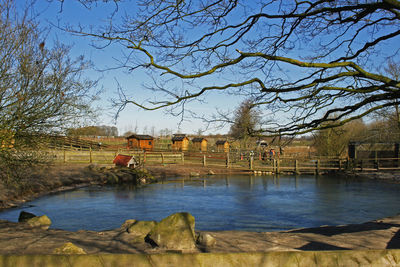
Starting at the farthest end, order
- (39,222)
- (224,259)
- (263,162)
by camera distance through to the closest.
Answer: (263,162)
(39,222)
(224,259)

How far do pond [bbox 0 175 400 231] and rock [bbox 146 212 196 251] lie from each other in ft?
10.2

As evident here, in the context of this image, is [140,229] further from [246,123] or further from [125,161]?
[125,161]

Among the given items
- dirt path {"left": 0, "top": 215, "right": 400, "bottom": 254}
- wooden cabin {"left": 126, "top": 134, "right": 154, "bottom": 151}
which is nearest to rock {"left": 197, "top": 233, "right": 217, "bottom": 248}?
dirt path {"left": 0, "top": 215, "right": 400, "bottom": 254}

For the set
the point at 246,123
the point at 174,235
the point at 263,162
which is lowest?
the point at 174,235

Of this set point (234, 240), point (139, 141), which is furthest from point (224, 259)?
point (139, 141)

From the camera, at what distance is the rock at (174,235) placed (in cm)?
593

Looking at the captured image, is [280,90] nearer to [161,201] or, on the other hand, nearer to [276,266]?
[276,266]

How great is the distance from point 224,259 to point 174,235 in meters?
4.23

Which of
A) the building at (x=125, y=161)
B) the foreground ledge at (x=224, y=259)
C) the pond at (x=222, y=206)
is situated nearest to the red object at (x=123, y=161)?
the building at (x=125, y=161)

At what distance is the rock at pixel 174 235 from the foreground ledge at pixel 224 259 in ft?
13.3

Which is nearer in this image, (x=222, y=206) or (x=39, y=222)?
(x=39, y=222)

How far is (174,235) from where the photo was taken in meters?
6.05

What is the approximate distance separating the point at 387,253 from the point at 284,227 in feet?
25.4

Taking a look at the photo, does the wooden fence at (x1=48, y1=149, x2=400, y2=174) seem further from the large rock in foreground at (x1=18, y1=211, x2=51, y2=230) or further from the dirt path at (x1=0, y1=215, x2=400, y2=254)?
the dirt path at (x1=0, y1=215, x2=400, y2=254)
